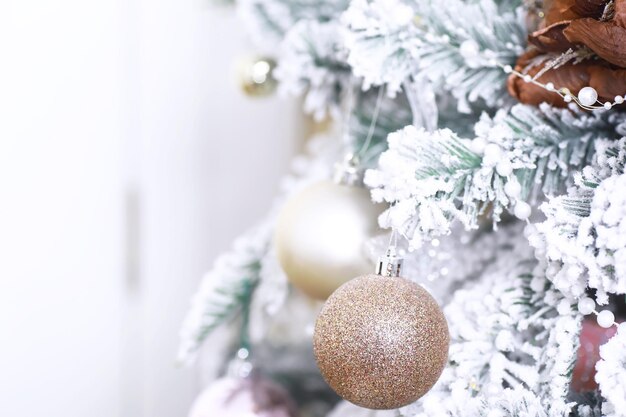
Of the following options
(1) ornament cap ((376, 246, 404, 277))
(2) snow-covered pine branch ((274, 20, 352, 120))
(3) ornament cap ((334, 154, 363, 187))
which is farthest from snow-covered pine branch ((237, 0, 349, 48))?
(1) ornament cap ((376, 246, 404, 277))

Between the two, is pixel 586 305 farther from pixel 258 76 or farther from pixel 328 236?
pixel 258 76

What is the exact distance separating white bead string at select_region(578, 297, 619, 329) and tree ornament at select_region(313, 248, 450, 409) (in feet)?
0.24

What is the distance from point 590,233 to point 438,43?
0.16 m

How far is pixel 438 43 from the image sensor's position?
1.36ft

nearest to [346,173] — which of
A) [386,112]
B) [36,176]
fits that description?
[386,112]

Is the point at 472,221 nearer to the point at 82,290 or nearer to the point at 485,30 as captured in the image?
the point at 485,30

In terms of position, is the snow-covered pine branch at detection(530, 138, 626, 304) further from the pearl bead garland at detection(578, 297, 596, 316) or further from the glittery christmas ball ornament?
the glittery christmas ball ornament

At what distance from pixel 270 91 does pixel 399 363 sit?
344 millimetres

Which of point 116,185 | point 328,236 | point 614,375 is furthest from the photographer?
point 116,185

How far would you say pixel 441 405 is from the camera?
376 millimetres

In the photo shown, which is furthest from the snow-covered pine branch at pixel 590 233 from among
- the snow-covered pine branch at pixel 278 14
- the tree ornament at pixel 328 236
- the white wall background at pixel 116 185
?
the white wall background at pixel 116 185

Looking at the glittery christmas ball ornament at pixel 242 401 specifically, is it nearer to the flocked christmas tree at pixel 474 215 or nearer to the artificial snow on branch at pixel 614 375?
the flocked christmas tree at pixel 474 215

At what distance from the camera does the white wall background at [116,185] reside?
620 mm

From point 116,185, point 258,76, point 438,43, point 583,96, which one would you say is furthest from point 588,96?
point 116,185
